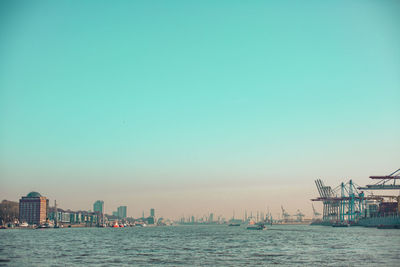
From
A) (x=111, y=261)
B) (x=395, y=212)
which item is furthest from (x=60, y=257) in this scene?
(x=395, y=212)

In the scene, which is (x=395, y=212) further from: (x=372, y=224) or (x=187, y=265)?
(x=187, y=265)

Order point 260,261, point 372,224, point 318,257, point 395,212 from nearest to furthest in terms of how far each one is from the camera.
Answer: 1. point 260,261
2. point 318,257
3. point 395,212
4. point 372,224

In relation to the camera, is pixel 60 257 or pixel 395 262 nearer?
pixel 395 262

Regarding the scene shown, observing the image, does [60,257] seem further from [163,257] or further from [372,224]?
[372,224]

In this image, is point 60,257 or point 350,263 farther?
point 60,257

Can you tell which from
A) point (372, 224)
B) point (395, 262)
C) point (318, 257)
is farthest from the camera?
point (372, 224)

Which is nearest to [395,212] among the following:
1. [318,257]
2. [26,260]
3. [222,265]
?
[318,257]

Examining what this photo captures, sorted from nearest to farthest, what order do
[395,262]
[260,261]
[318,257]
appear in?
[395,262] < [260,261] < [318,257]

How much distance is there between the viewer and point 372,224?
184375 millimetres

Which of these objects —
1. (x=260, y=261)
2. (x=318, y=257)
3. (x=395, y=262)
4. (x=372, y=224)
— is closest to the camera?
(x=395, y=262)

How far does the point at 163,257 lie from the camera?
54.9 meters

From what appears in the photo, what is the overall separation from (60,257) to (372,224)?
161328 millimetres

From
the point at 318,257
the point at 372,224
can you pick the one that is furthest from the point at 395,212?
the point at 318,257

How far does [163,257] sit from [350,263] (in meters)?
23.1
